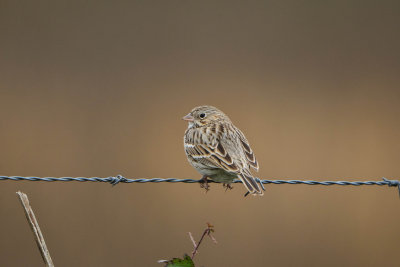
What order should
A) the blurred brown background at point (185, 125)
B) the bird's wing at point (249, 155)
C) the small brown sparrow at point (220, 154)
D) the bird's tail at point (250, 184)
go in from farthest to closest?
the blurred brown background at point (185, 125) → the bird's wing at point (249, 155) → the small brown sparrow at point (220, 154) → the bird's tail at point (250, 184)

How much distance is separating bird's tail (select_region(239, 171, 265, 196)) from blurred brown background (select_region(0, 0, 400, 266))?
192 centimetres

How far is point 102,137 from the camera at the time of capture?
20.3 feet

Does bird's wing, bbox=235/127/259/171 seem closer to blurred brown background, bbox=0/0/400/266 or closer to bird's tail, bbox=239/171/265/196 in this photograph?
bird's tail, bbox=239/171/265/196

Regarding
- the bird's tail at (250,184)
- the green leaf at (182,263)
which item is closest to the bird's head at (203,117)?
the bird's tail at (250,184)

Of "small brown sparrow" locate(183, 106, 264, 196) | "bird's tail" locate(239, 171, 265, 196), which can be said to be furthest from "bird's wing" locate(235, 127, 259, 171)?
"bird's tail" locate(239, 171, 265, 196)

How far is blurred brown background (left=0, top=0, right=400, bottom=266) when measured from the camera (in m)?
5.83

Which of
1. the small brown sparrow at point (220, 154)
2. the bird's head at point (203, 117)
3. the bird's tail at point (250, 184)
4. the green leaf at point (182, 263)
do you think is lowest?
the green leaf at point (182, 263)

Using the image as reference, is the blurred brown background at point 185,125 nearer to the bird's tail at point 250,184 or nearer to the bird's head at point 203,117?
the bird's head at point 203,117

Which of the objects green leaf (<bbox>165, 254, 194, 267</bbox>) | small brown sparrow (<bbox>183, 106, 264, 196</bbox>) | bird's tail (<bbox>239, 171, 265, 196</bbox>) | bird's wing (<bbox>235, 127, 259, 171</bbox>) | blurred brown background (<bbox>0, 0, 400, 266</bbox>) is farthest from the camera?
blurred brown background (<bbox>0, 0, 400, 266</bbox>)

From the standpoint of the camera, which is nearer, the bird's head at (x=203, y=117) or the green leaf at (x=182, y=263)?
the green leaf at (x=182, y=263)

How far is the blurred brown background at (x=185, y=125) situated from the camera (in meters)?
5.83

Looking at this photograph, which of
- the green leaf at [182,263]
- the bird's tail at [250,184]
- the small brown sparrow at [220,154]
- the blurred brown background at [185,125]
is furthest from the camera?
the blurred brown background at [185,125]

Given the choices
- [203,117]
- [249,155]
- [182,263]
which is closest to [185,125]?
[203,117]

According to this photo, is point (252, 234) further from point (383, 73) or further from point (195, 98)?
point (383, 73)
